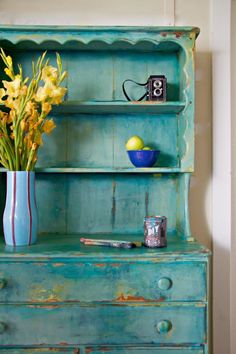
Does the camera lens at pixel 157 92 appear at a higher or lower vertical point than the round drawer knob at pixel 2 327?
higher

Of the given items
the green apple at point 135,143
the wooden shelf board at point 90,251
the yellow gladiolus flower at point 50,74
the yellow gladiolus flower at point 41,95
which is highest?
the yellow gladiolus flower at point 50,74

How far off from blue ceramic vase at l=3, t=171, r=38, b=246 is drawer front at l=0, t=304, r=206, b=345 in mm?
326

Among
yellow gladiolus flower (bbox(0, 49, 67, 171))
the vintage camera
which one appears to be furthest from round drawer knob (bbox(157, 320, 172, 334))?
the vintage camera

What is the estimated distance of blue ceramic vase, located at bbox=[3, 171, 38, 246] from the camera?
2041mm

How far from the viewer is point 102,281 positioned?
1.89 metres

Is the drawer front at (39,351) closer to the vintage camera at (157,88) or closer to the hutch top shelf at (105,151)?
the hutch top shelf at (105,151)

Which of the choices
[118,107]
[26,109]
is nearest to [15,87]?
[26,109]

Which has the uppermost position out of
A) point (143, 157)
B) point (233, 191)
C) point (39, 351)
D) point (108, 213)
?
point (143, 157)

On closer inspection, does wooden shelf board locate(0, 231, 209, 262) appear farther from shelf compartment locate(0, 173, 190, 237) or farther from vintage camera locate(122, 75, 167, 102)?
vintage camera locate(122, 75, 167, 102)

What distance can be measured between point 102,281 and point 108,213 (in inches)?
22.9

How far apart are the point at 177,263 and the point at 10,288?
729mm

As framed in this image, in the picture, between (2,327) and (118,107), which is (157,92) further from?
(2,327)

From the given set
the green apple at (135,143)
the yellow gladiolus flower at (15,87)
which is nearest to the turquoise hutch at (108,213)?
the green apple at (135,143)

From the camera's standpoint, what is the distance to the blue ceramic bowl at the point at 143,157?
2.20 m
